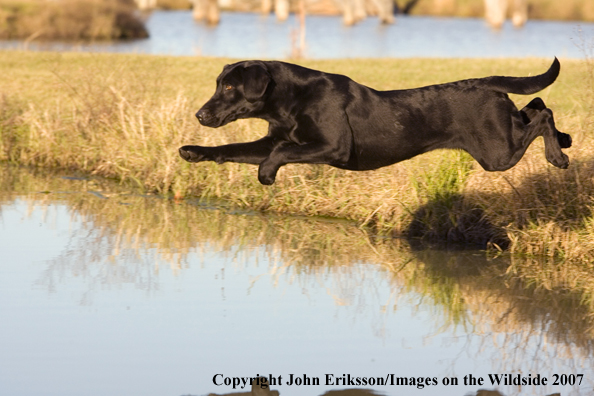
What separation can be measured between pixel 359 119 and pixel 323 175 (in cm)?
294

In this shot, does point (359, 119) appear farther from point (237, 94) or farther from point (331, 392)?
point (331, 392)

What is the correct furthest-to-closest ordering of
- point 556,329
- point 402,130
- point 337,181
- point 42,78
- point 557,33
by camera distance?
point 557,33, point 42,78, point 337,181, point 402,130, point 556,329

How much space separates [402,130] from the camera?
6234mm

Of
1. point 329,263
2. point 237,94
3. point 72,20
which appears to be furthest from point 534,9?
point 237,94

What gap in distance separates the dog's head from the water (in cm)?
1368

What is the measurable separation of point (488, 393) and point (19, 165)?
774 cm

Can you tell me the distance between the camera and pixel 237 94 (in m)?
5.97

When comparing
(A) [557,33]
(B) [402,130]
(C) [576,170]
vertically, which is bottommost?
(A) [557,33]

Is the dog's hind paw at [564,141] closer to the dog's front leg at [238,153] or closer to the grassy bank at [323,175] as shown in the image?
the grassy bank at [323,175]

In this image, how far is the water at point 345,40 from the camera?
23594 millimetres

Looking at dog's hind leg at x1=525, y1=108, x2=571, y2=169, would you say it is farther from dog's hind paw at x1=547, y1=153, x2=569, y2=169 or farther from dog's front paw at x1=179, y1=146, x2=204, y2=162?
dog's front paw at x1=179, y1=146, x2=204, y2=162

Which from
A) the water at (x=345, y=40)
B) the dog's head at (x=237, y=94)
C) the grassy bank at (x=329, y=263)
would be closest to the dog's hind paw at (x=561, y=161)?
the grassy bank at (x=329, y=263)

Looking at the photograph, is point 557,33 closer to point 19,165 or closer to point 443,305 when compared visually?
point 19,165

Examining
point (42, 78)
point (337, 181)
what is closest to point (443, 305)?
point (337, 181)
